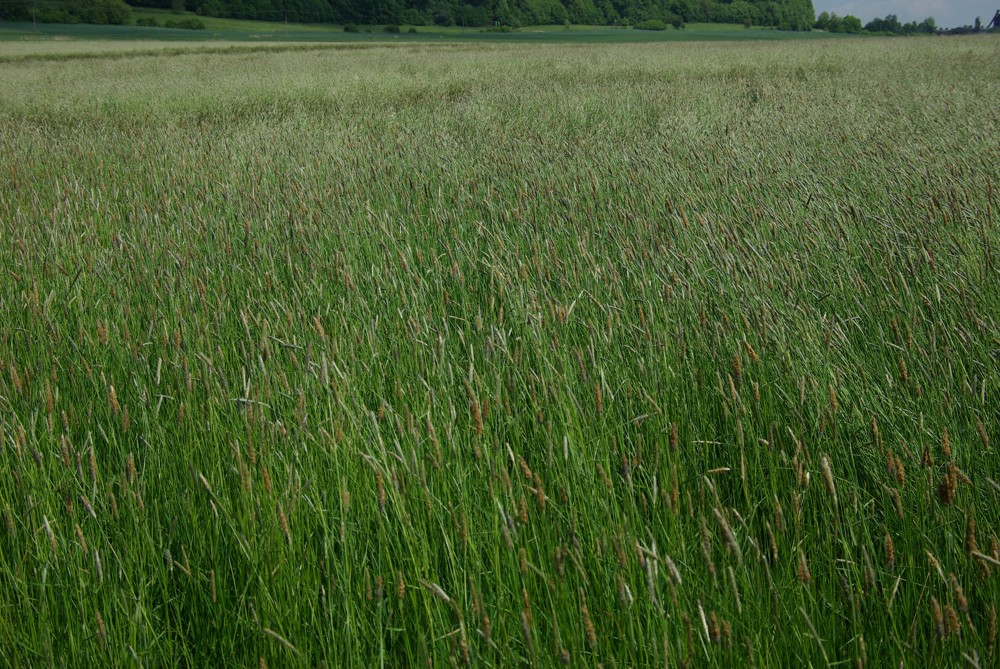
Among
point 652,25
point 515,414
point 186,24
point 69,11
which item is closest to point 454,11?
point 652,25

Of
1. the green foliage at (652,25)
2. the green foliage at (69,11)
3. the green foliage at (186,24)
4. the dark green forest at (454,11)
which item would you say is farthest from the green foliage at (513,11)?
the green foliage at (186,24)

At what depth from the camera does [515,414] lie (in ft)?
6.25

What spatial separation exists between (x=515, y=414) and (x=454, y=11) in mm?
93924

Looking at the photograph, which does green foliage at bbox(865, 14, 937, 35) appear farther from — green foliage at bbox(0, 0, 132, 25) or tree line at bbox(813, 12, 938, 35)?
green foliage at bbox(0, 0, 132, 25)

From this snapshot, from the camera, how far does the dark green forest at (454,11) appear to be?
223ft

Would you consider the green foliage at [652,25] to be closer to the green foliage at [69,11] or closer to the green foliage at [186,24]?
the green foliage at [186,24]

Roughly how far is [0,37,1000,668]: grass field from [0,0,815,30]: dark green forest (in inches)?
3056

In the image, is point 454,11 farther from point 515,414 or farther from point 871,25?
point 515,414

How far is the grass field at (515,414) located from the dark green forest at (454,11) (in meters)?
77.6

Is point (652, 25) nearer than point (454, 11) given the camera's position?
No

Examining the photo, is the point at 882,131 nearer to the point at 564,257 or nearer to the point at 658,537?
the point at 564,257

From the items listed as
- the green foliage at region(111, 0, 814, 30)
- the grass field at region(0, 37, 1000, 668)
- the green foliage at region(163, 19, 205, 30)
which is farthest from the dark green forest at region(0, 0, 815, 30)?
the grass field at region(0, 37, 1000, 668)

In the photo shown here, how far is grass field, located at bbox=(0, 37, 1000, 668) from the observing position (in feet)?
4.15

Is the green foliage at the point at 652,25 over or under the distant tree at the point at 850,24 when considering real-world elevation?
under
